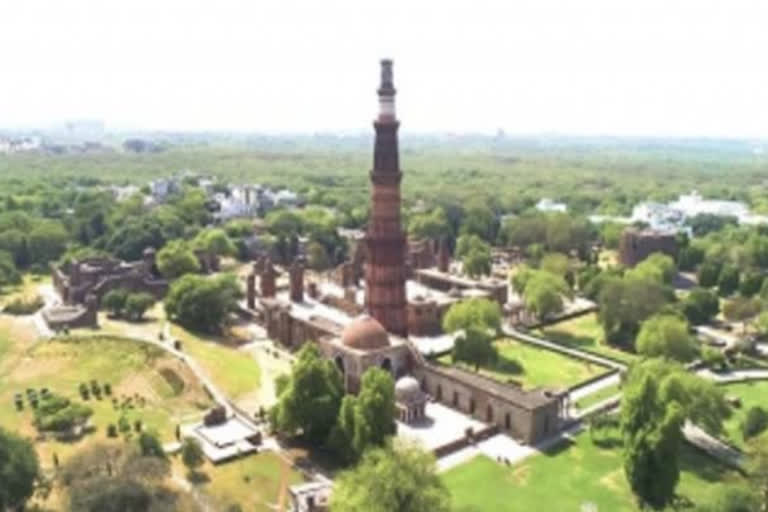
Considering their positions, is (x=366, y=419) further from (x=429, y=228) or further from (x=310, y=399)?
(x=429, y=228)

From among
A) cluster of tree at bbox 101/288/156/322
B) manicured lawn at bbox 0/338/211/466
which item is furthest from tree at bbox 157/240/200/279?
manicured lawn at bbox 0/338/211/466

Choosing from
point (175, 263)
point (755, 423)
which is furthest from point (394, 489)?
point (175, 263)

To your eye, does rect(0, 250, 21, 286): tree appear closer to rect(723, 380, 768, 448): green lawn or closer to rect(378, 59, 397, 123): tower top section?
rect(378, 59, 397, 123): tower top section

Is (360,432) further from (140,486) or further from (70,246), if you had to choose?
(70,246)

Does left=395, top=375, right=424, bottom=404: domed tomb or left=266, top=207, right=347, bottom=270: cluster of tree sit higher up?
left=395, top=375, right=424, bottom=404: domed tomb

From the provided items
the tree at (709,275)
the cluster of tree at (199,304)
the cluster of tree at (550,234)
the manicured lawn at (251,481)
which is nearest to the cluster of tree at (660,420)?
the manicured lawn at (251,481)
